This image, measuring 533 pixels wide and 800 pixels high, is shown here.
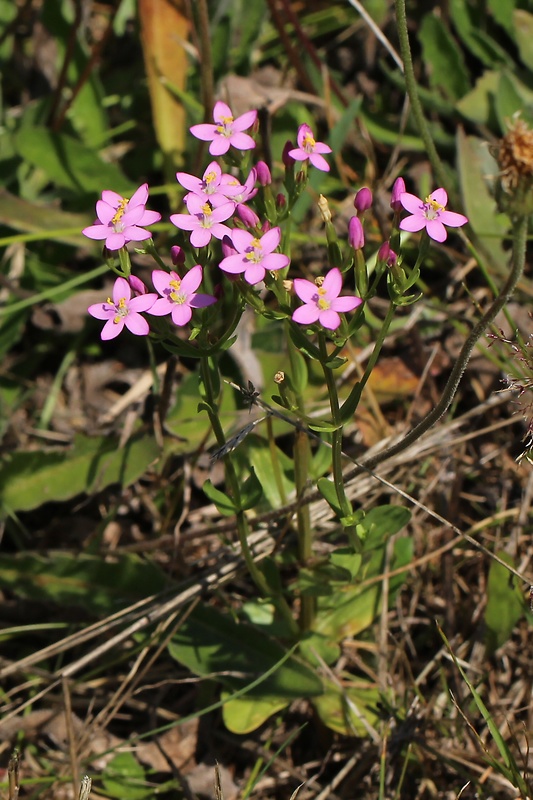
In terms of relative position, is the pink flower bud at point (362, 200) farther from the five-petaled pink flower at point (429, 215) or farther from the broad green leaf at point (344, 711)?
the broad green leaf at point (344, 711)

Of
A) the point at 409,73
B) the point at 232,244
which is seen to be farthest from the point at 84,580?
the point at 409,73

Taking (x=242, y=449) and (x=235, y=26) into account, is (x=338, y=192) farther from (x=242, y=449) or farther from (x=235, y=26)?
(x=242, y=449)

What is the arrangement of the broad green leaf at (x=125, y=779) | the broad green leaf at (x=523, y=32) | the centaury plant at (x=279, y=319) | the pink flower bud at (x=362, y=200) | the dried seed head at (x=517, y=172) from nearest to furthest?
the dried seed head at (x=517, y=172), the centaury plant at (x=279, y=319), the pink flower bud at (x=362, y=200), the broad green leaf at (x=125, y=779), the broad green leaf at (x=523, y=32)

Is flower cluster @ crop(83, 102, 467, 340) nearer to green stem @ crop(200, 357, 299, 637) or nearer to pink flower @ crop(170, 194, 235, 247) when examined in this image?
pink flower @ crop(170, 194, 235, 247)

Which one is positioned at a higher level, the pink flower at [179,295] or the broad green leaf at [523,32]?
the broad green leaf at [523,32]

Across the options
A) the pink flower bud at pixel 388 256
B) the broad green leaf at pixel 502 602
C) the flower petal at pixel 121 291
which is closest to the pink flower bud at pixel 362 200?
the pink flower bud at pixel 388 256

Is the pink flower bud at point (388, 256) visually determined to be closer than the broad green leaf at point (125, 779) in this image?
Yes

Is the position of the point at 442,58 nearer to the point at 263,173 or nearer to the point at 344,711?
the point at 263,173
